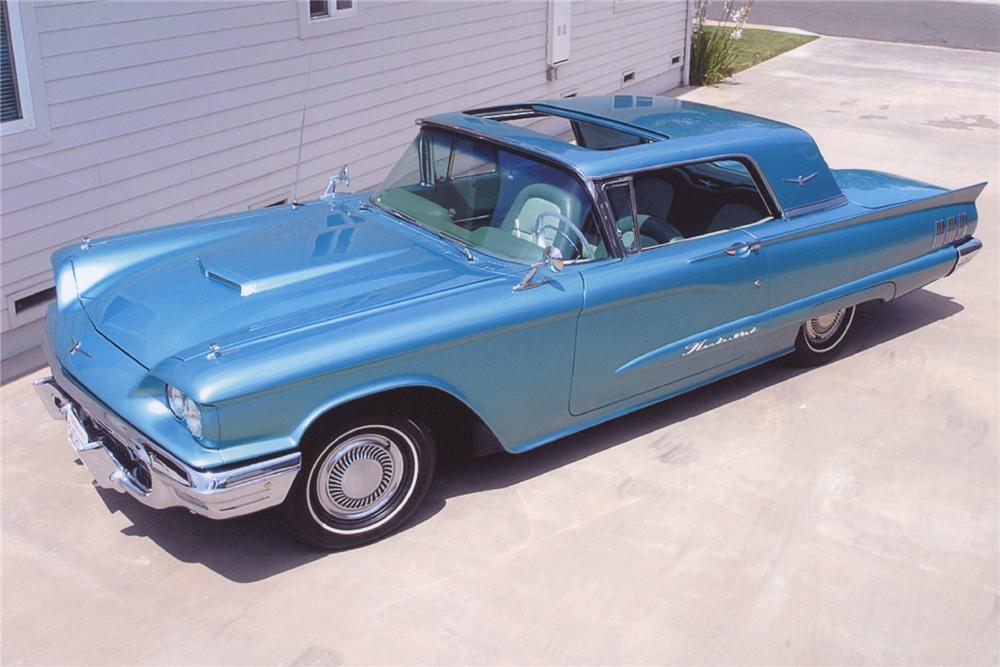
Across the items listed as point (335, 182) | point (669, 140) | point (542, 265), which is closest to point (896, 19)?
point (669, 140)

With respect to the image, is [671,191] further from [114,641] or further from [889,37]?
[889,37]

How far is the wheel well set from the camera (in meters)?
3.93

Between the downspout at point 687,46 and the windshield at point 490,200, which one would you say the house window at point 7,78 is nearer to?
the windshield at point 490,200

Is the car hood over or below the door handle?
over

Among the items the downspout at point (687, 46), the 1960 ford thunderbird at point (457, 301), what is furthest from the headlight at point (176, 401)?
the downspout at point (687, 46)

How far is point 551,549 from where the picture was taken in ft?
13.7

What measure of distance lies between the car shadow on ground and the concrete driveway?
0.5 inches

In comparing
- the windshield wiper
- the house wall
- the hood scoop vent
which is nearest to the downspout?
the house wall

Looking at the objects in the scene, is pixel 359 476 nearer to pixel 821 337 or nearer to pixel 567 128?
pixel 567 128

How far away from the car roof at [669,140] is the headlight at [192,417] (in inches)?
75.6

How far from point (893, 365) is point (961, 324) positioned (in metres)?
0.88

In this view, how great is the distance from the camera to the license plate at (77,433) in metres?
4.02

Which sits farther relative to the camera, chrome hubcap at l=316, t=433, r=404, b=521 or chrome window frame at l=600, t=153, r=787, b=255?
chrome window frame at l=600, t=153, r=787, b=255

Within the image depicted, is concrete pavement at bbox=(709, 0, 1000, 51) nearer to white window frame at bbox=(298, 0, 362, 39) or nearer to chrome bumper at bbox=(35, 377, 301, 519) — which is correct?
white window frame at bbox=(298, 0, 362, 39)
